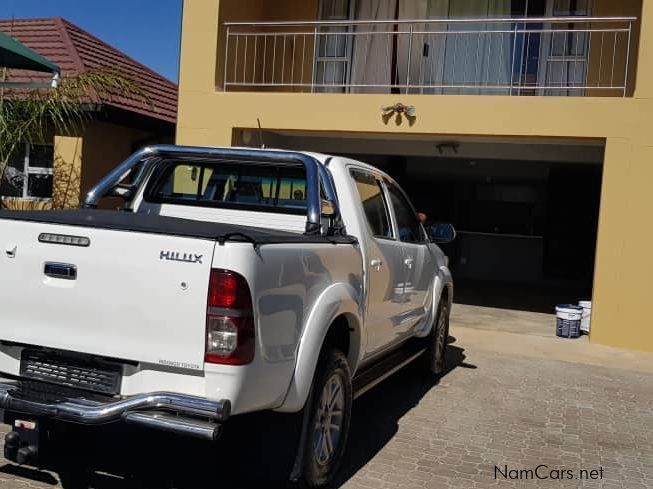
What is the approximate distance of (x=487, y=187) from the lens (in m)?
17.7

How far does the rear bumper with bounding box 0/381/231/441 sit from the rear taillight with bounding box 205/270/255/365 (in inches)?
8.4

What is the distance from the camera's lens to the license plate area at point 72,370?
134 inches

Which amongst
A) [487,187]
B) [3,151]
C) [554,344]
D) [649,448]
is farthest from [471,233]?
[649,448]

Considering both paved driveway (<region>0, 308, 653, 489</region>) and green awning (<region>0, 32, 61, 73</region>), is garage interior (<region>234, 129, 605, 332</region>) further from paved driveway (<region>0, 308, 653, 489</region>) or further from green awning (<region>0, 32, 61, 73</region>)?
green awning (<region>0, 32, 61, 73</region>)

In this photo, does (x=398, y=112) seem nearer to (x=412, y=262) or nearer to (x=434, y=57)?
(x=434, y=57)

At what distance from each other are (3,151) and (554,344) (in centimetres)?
803

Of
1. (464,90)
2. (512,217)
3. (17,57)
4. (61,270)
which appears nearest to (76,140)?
(17,57)

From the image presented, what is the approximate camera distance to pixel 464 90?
11625 mm

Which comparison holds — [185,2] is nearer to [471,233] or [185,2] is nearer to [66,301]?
[66,301]

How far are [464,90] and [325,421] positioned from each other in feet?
28.4

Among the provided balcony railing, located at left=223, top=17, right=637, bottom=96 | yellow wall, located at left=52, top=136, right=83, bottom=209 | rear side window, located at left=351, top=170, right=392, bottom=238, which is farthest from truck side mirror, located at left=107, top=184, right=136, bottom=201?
yellow wall, located at left=52, top=136, right=83, bottom=209

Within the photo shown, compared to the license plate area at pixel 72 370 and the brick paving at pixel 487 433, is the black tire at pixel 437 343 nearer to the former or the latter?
the brick paving at pixel 487 433

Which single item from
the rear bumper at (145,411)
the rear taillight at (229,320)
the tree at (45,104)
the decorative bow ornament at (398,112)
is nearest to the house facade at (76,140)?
the tree at (45,104)

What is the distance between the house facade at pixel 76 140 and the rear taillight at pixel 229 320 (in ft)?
29.8
